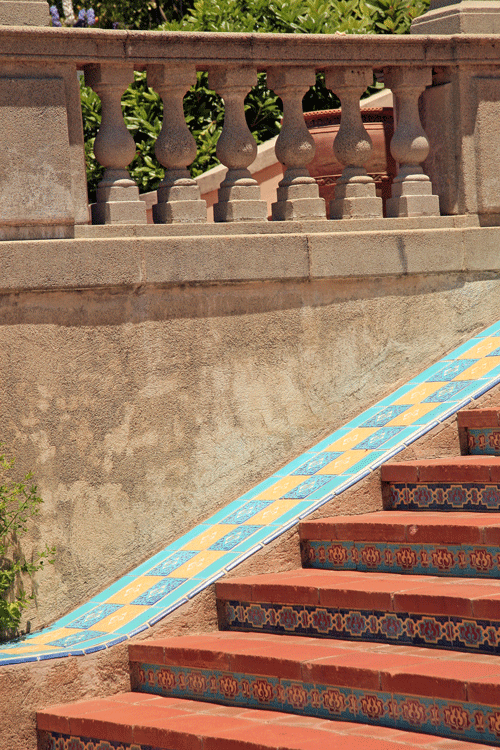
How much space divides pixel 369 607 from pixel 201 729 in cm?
87

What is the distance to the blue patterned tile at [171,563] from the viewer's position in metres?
5.23

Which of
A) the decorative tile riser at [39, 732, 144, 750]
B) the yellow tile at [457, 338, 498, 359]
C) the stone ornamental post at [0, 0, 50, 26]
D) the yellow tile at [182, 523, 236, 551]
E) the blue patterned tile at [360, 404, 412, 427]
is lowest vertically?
the decorative tile riser at [39, 732, 144, 750]

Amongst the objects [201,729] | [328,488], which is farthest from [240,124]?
[201,729]

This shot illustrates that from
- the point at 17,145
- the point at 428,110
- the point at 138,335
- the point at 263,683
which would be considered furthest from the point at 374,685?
the point at 428,110

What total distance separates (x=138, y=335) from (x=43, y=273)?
0.59 metres

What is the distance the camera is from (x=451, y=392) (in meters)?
5.86

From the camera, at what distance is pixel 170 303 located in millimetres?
5523

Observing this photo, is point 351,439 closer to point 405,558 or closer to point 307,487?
point 307,487

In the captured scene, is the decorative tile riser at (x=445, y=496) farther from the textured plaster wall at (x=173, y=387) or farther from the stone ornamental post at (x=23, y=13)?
the stone ornamental post at (x=23, y=13)

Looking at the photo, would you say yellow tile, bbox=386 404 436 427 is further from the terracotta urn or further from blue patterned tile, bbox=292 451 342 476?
the terracotta urn

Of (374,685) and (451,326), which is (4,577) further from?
(451,326)

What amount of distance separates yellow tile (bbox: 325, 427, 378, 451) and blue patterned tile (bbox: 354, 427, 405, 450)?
0.15ft

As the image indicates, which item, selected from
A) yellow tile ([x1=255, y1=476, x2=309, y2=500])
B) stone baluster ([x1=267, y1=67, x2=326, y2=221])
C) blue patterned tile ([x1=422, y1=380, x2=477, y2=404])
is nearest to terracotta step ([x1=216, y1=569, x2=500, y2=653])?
yellow tile ([x1=255, y1=476, x2=309, y2=500])

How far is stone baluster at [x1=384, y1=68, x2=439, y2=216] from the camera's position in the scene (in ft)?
20.5
